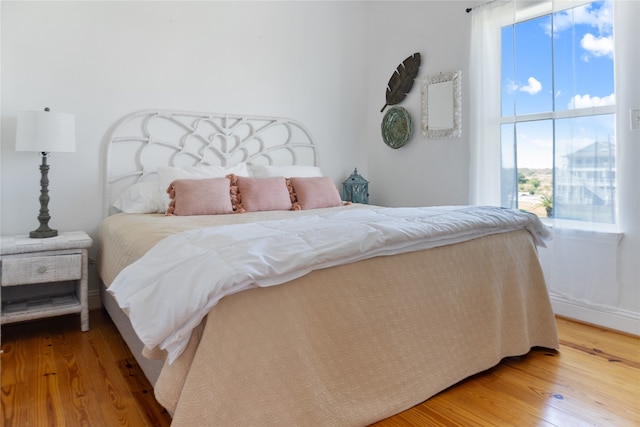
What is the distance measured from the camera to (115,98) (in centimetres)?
287

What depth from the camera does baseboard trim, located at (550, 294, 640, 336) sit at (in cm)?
239

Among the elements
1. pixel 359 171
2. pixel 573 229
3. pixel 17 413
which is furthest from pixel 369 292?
pixel 359 171

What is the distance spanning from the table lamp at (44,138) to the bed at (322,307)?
1.32 feet

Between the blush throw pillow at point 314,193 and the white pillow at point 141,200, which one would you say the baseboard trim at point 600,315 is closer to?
the blush throw pillow at point 314,193

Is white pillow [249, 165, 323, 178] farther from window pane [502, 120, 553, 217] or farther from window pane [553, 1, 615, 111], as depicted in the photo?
window pane [553, 1, 615, 111]

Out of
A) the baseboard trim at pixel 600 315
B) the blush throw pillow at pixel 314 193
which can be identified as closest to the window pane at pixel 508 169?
the baseboard trim at pixel 600 315

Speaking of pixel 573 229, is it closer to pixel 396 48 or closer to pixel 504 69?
pixel 504 69

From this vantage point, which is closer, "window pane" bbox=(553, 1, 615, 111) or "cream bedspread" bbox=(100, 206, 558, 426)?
"cream bedspread" bbox=(100, 206, 558, 426)

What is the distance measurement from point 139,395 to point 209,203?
1.24 m

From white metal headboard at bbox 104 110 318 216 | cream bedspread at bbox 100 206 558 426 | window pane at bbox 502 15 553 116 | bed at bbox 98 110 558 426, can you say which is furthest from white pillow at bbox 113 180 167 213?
window pane at bbox 502 15 553 116

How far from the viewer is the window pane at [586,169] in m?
2.41

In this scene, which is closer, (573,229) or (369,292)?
(369,292)

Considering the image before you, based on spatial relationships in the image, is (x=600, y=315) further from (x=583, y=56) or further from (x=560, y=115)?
(x=583, y=56)

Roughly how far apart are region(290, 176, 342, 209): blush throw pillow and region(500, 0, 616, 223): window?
1.22 metres
